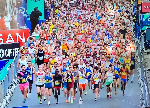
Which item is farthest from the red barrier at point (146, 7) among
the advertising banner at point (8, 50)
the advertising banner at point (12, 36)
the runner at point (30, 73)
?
the advertising banner at point (8, 50)

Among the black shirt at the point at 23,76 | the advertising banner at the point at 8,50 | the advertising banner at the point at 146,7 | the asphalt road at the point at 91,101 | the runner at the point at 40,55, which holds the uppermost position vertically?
the advertising banner at the point at 146,7

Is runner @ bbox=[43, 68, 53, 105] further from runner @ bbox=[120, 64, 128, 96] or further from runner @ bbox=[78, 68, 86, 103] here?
runner @ bbox=[120, 64, 128, 96]

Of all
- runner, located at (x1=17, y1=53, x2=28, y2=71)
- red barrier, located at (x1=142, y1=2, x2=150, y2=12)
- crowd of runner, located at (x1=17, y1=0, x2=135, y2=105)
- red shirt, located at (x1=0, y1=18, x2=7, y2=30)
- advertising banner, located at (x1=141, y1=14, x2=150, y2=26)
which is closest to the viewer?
crowd of runner, located at (x1=17, y1=0, x2=135, y2=105)

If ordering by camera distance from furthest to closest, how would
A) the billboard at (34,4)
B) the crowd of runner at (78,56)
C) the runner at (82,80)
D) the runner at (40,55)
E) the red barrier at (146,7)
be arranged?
1. the billboard at (34,4)
2. the red barrier at (146,7)
3. the runner at (40,55)
4. the runner at (82,80)
5. the crowd of runner at (78,56)

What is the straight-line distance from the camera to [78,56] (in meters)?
12.8

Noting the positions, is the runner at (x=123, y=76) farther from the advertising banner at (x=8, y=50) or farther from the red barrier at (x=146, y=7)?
the red barrier at (x=146, y=7)

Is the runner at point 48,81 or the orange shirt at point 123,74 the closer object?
the runner at point 48,81

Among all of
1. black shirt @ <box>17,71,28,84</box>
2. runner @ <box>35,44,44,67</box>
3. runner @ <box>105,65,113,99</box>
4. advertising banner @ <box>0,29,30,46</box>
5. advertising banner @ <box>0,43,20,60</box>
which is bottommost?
runner @ <box>105,65,113,99</box>

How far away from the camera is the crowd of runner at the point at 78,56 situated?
11.5 m

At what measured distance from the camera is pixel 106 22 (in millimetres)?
19234

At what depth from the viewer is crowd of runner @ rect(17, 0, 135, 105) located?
11.5 m

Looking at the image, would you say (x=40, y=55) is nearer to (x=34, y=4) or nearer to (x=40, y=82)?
(x=40, y=82)

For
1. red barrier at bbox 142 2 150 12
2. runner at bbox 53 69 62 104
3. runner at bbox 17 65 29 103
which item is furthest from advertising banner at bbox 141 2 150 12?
runner at bbox 17 65 29 103

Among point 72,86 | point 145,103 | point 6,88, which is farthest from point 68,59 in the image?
point 145,103
